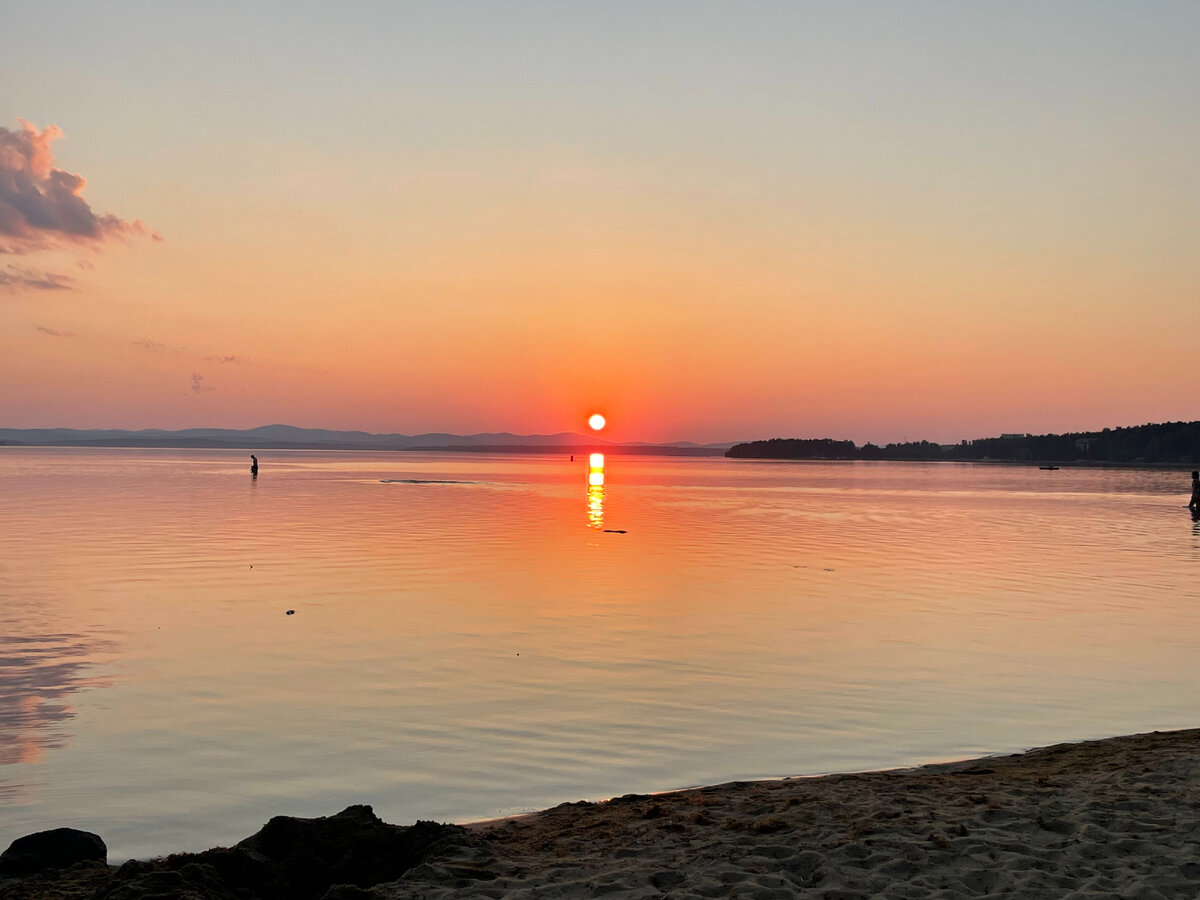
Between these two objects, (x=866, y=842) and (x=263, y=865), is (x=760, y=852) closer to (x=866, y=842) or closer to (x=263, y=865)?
(x=866, y=842)

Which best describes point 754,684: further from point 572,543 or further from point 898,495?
point 898,495

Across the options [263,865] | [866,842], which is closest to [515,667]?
[263,865]

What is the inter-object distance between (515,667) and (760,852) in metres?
7.76

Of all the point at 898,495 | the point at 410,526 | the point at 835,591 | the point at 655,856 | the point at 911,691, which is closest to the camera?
the point at 655,856

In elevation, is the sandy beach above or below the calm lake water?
above

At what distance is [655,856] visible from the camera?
7.21 meters

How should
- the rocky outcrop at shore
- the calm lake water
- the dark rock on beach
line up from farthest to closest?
the calm lake water < the dark rock on beach < the rocky outcrop at shore

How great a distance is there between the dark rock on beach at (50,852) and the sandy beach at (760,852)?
0.39 feet

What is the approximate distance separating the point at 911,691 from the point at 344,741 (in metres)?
7.57

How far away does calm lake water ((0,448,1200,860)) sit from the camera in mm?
9750

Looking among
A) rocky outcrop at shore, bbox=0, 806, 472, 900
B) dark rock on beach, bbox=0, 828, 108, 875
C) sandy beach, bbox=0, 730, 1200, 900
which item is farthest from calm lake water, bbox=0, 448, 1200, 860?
sandy beach, bbox=0, 730, 1200, 900

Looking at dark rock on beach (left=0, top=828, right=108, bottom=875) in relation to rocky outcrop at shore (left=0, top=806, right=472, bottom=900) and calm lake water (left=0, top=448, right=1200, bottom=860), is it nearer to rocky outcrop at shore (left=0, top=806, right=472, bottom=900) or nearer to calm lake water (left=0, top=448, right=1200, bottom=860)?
rocky outcrop at shore (left=0, top=806, right=472, bottom=900)

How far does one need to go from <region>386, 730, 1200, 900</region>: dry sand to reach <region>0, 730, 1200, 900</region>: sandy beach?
0.05 feet

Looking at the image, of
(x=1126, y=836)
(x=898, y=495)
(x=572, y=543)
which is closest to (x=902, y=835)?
(x=1126, y=836)
